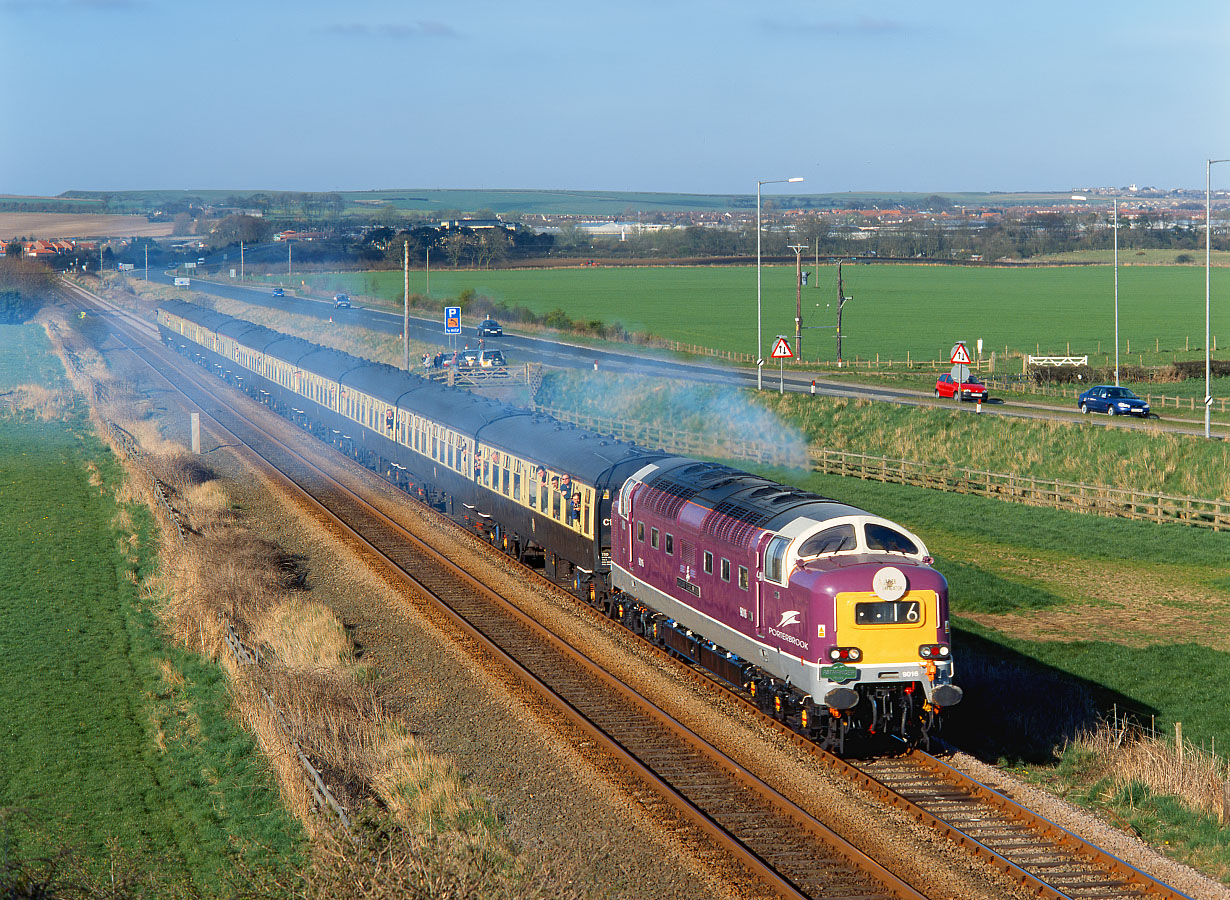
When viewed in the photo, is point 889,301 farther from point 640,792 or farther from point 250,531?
point 640,792

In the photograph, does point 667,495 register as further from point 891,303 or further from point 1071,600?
point 891,303

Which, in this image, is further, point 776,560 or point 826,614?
point 776,560

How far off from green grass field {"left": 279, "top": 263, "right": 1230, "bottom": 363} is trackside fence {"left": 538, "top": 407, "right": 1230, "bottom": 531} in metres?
36.4

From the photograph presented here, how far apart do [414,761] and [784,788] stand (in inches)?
197

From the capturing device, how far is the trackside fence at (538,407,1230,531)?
3838cm

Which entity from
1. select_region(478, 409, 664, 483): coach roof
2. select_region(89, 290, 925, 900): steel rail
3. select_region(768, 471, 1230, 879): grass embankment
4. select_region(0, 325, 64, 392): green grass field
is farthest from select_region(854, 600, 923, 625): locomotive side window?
select_region(0, 325, 64, 392): green grass field

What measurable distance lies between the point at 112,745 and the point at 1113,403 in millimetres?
44768

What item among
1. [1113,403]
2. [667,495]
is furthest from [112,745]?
[1113,403]

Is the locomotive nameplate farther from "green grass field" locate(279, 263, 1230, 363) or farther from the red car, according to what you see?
"green grass field" locate(279, 263, 1230, 363)

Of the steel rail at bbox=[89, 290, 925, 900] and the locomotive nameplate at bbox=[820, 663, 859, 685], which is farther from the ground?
the locomotive nameplate at bbox=[820, 663, 859, 685]

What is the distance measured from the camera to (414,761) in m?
16.7

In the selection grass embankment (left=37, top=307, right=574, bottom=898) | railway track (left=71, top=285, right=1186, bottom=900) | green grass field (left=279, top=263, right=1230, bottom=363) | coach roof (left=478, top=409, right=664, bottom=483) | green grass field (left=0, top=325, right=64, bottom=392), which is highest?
green grass field (left=279, top=263, right=1230, bottom=363)

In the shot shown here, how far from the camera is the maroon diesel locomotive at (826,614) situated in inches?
661

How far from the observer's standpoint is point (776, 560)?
17.8 metres
